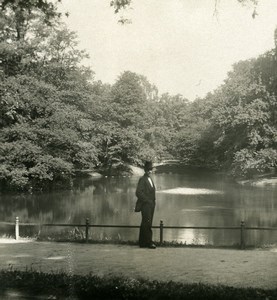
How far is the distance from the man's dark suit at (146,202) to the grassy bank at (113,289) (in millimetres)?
3674

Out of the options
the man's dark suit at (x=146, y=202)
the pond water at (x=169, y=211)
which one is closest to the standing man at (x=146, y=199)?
the man's dark suit at (x=146, y=202)

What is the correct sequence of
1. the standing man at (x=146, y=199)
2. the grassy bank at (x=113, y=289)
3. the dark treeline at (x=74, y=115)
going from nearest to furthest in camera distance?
the grassy bank at (x=113, y=289), the standing man at (x=146, y=199), the dark treeline at (x=74, y=115)

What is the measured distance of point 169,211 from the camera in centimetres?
2581

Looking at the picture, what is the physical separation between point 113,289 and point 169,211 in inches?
733

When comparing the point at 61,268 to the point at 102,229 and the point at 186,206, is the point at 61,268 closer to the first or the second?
the point at 102,229

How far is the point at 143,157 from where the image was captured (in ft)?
181

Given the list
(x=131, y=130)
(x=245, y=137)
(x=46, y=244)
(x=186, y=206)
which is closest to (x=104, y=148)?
(x=131, y=130)

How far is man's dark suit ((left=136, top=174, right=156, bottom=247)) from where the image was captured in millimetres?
11438

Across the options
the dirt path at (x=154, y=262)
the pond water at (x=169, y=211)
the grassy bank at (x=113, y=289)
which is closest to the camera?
the grassy bank at (x=113, y=289)

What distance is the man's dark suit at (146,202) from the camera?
11.4 metres

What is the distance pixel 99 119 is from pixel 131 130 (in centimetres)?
488

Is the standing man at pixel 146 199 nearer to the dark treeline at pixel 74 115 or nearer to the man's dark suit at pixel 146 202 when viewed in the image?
the man's dark suit at pixel 146 202

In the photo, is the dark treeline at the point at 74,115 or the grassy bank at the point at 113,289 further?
the dark treeline at the point at 74,115

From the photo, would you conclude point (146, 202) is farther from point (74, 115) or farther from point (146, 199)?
point (74, 115)
